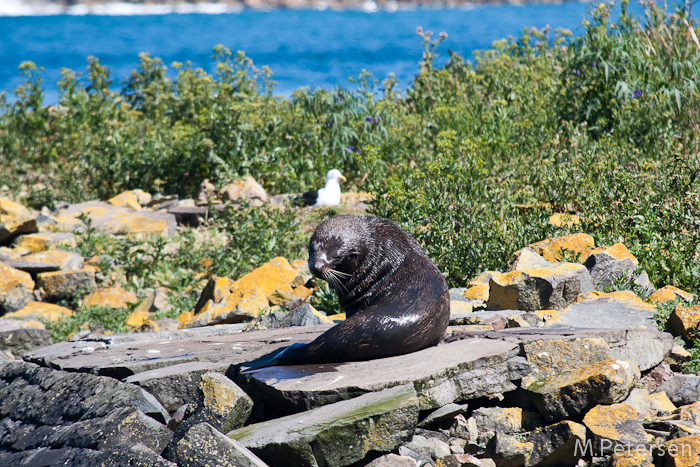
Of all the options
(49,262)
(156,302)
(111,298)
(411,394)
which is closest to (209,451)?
(411,394)

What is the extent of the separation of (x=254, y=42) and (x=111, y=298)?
1835 inches

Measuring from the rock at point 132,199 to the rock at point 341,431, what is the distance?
25.5ft

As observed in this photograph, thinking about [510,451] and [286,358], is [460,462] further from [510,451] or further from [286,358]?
[286,358]

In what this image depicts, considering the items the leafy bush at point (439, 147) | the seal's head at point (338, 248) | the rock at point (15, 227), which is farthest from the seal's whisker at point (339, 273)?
the rock at point (15, 227)

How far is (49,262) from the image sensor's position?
27.1 ft

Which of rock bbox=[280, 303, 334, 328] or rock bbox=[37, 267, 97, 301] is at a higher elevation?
rock bbox=[280, 303, 334, 328]

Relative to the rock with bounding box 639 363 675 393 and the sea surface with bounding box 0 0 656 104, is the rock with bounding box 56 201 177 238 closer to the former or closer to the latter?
the sea surface with bounding box 0 0 656 104

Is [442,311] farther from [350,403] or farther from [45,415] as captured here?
[45,415]

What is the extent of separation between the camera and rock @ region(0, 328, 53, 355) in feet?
19.9

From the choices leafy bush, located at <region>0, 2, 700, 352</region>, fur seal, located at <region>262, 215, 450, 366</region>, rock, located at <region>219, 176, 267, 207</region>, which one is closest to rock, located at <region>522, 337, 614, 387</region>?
fur seal, located at <region>262, 215, 450, 366</region>

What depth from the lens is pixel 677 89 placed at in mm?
8734

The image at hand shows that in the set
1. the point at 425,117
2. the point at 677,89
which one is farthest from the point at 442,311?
the point at 425,117

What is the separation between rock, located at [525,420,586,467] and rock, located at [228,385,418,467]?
64 centimetres

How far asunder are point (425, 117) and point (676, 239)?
243 inches
